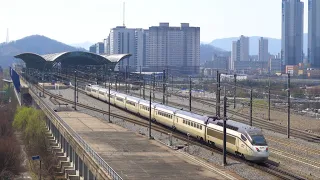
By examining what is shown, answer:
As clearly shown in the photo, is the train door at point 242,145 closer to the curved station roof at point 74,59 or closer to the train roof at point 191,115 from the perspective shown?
the train roof at point 191,115

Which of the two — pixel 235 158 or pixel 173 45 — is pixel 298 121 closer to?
pixel 235 158

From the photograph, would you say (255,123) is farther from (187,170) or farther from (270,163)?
(187,170)

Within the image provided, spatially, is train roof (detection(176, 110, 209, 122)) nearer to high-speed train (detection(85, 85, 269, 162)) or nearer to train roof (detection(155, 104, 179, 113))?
high-speed train (detection(85, 85, 269, 162))

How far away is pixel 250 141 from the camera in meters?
24.1

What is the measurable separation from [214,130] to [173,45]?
160122mm

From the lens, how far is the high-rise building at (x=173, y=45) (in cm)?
18525

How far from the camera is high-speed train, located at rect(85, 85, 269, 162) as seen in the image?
23987 mm

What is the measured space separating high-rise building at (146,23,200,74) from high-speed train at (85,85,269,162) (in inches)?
5522

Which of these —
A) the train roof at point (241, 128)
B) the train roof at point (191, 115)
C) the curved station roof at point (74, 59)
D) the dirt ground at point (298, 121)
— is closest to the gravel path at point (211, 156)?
the train roof at point (241, 128)

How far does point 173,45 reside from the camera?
187 metres

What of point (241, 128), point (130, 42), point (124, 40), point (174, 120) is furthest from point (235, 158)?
point (130, 42)

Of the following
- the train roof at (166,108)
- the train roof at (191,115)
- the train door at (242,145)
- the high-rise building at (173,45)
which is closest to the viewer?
the train door at (242,145)

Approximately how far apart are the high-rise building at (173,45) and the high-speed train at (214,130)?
14025 cm

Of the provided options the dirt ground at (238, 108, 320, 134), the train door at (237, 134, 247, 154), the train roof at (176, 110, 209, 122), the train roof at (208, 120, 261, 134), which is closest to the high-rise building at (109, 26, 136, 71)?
the dirt ground at (238, 108, 320, 134)
